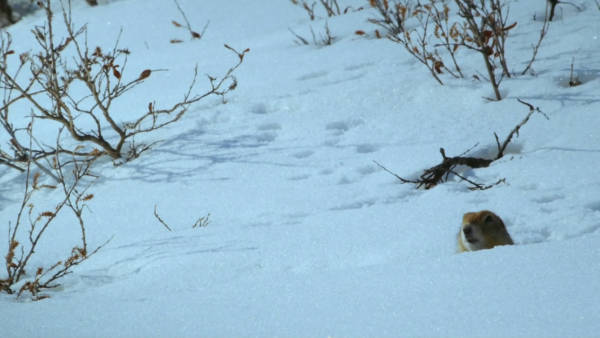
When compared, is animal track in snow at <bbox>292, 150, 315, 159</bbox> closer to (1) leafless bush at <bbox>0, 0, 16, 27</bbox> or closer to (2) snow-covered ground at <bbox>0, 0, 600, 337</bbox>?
(2) snow-covered ground at <bbox>0, 0, 600, 337</bbox>

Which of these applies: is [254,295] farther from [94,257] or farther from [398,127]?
[398,127]

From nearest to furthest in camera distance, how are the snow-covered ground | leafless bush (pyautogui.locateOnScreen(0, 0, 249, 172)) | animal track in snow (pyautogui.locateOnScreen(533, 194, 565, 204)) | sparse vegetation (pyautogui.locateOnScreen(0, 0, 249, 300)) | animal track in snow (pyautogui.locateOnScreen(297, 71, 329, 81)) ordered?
the snow-covered ground < animal track in snow (pyautogui.locateOnScreen(533, 194, 565, 204)) < sparse vegetation (pyautogui.locateOnScreen(0, 0, 249, 300)) < leafless bush (pyautogui.locateOnScreen(0, 0, 249, 172)) < animal track in snow (pyautogui.locateOnScreen(297, 71, 329, 81))

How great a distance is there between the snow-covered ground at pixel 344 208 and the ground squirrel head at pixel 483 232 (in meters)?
0.07

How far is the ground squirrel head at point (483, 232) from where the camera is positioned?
1667mm

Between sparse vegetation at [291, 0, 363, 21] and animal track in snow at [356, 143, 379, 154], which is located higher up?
sparse vegetation at [291, 0, 363, 21]

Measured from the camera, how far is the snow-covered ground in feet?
3.75

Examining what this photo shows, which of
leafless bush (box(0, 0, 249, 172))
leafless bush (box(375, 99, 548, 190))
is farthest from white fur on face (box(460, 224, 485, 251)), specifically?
leafless bush (box(0, 0, 249, 172))

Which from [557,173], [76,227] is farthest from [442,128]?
[76,227]

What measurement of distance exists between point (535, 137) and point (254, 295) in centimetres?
188

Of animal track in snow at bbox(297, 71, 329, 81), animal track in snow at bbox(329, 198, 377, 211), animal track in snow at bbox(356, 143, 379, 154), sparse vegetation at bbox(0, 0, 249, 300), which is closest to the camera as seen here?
sparse vegetation at bbox(0, 0, 249, 300)

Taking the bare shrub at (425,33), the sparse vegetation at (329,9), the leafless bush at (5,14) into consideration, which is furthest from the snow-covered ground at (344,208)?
the leafless bush at (5,14)

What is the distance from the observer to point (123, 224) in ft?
7.77

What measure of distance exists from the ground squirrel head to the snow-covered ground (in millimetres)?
74

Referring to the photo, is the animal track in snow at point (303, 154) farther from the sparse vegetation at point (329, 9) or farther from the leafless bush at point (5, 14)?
the leafless bush at point (5, 14)
